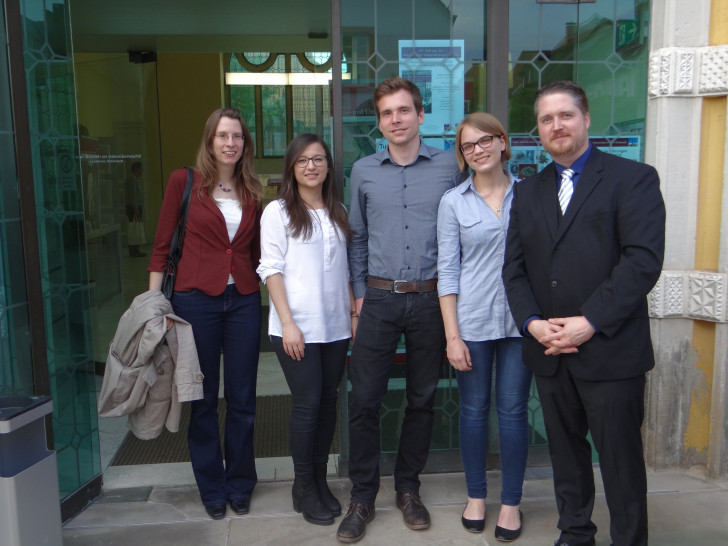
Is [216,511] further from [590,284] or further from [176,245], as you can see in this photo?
[590,284]

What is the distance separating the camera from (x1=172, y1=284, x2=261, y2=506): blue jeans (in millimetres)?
3164

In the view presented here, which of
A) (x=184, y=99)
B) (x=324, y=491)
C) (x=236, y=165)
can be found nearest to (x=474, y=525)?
(x=324, y=491)

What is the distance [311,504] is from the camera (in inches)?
127

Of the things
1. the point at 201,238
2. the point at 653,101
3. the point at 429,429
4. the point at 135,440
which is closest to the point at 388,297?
the point at 429,429

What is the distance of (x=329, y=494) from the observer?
11.0 ft

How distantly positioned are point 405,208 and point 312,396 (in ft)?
3.15

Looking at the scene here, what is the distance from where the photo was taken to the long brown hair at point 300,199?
299 cm

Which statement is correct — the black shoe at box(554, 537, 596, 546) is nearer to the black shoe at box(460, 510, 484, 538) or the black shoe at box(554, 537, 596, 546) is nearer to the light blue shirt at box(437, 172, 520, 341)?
the black shoe at box(460, 510, 484, 538)

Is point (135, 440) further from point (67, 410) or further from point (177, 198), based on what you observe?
point (177, 198)

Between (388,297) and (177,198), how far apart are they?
1.08 metres

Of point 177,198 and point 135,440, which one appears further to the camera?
point 135,440

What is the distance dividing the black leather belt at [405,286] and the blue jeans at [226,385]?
0.66 meters

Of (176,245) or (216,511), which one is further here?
(216,511)

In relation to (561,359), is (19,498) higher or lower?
lower
